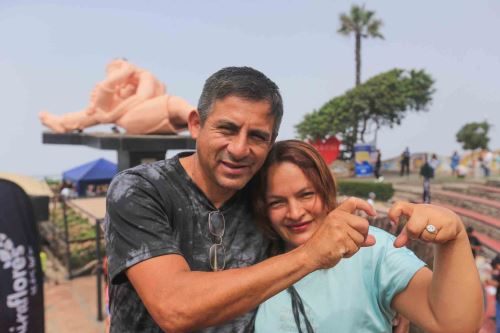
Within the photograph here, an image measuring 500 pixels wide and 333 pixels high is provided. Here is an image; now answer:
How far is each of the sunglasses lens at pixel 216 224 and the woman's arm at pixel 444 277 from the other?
0.68 meters

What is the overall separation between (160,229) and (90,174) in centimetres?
1808

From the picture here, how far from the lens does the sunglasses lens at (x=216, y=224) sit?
1.56 m

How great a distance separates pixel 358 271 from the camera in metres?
1.47

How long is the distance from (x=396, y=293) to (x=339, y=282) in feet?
0.66

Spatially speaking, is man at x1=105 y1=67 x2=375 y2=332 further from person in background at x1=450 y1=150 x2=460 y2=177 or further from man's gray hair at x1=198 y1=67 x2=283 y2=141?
person in background at x1=450 y1=150 x2=460 y2=177

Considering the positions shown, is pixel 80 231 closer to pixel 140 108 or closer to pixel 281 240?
pixel 140 108

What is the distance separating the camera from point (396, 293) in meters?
1.41

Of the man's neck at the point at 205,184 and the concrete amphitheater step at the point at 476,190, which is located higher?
the man's neck at the point at 205,184

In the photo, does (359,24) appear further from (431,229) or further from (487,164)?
(431,229)

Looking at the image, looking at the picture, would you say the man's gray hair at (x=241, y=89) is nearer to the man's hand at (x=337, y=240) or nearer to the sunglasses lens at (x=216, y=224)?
the sunglasses lens at (x=216, y=224)

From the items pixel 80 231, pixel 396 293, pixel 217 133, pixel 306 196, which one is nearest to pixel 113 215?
pixel 217 133

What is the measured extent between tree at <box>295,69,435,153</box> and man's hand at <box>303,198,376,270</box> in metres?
24.4

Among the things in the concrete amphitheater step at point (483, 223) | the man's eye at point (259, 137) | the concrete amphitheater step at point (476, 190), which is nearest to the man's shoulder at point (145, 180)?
the man's eye at point (259, 137)

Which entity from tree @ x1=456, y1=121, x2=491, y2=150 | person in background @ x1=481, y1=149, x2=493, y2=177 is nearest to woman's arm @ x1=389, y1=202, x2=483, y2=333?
person in background @ x1=481, y1=149, x2=493, y2=177
